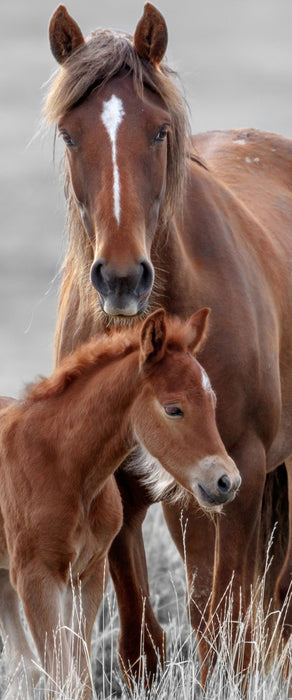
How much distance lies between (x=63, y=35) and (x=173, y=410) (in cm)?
158

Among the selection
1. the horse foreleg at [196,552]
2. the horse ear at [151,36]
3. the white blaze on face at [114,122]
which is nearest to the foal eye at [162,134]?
the white blaze on face at [114,122]

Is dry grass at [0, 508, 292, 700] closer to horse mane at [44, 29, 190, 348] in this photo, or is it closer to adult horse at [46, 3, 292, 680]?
adult horse at [46, 3, 292, 680]

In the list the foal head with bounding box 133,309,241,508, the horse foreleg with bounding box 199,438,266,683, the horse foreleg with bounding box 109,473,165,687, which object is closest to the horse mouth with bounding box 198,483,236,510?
the foal head with bounding box 133,309,241,508

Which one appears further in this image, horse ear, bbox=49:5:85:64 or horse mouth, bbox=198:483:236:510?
horse ear, bbox=49:5:85:64

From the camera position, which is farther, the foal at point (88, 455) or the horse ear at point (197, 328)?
the horse ear at point (197, 328)

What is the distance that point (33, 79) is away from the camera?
5175 cm

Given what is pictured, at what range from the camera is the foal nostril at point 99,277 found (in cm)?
432

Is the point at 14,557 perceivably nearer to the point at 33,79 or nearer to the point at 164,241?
the point at 164,241

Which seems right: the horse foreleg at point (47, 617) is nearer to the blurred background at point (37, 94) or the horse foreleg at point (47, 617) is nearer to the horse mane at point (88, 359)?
the horse mane at point (88, 359)

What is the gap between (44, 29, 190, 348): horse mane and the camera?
15.6ft

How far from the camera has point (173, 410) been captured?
13.9 ft

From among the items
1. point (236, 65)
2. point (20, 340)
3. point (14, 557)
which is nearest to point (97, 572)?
point (14, 557)

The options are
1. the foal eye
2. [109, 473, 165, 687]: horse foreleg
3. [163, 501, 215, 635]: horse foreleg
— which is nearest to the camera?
the foal eye

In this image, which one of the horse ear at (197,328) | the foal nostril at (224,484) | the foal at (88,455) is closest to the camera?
the foal nostril at (224,484)
